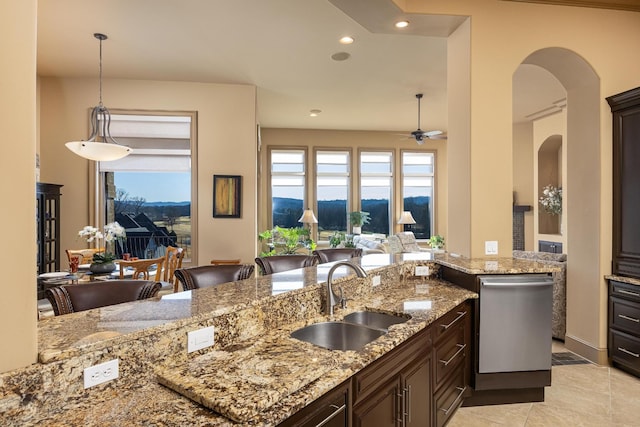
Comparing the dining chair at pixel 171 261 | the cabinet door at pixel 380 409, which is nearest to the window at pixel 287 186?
the dining chair at pixel 171 261

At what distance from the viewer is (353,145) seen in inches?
364

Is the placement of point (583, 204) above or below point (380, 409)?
above

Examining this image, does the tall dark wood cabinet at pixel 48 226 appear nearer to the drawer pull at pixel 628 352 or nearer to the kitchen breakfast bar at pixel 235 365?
the kitchen breakfast bar at pixel 235 365

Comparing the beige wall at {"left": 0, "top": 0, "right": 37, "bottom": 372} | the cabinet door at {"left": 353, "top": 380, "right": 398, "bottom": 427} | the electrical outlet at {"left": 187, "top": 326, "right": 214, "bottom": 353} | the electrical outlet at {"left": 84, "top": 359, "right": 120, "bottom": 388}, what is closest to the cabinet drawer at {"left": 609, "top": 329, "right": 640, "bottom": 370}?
the cabinet door at {"left": 353, "top": 380, "right": 398, "bottom": 427}

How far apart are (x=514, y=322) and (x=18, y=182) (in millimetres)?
2891

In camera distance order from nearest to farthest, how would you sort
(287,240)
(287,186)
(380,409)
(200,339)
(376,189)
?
(200,339) < (380,409) < (287,240) < (287,186) < (376,189)

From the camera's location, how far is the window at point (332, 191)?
9.20 m

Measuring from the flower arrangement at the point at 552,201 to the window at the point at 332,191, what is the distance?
4.28m

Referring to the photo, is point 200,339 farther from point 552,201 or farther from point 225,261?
point 552,201

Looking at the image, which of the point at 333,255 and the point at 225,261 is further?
the point at 225,261

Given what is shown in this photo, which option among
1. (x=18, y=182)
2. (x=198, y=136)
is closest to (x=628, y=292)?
(x=18, y=182)

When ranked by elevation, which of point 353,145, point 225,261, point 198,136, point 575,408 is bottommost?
point 575,408

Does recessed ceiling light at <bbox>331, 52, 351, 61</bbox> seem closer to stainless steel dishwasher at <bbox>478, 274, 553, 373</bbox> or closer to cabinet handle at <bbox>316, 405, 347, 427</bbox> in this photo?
stainless steel dishwasher at <bbox>478, 274, 553, 373</bbox>

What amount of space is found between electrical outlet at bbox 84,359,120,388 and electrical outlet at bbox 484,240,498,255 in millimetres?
2979
